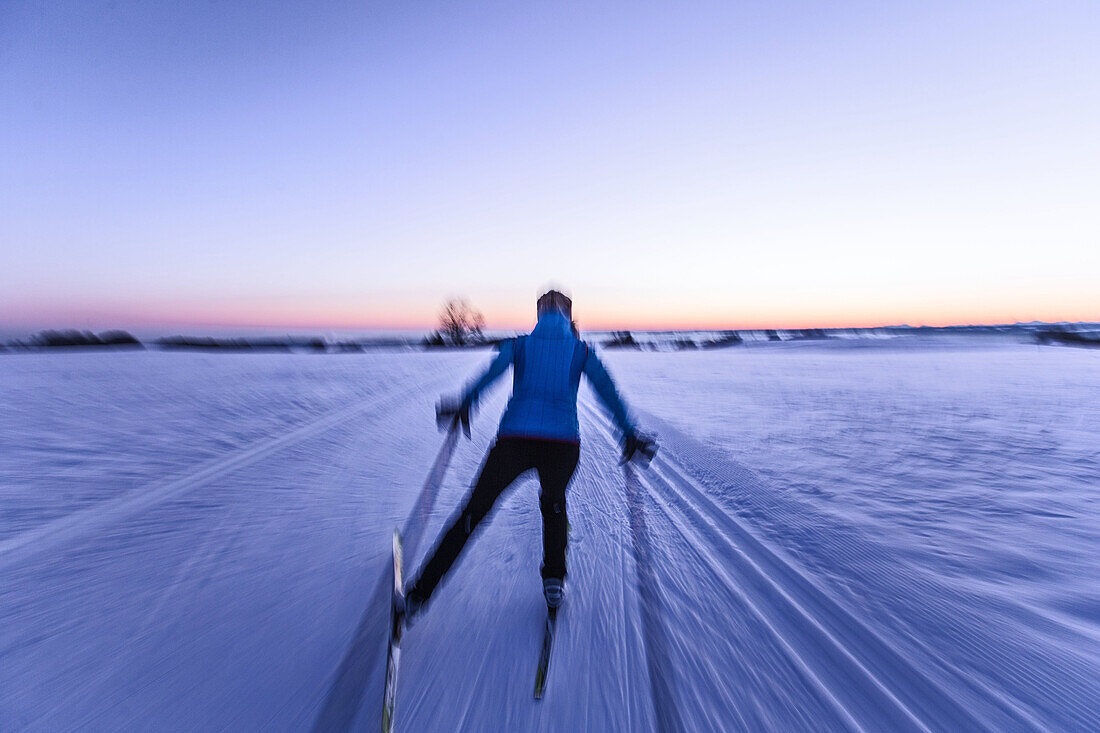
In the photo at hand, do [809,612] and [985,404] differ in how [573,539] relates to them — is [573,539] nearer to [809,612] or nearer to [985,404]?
[809,612]

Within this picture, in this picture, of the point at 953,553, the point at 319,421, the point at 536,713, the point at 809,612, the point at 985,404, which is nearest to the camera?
the point at 536,713

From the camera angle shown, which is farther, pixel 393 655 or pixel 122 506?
pixel 122 506

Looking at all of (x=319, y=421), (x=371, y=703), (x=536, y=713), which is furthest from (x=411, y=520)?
(x=319, y=421)

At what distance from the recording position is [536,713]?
6.30 ft

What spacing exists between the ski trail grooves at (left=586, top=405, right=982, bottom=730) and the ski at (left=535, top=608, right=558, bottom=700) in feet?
3.75

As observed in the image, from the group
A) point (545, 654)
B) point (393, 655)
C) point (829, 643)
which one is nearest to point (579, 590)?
point (545, 654)

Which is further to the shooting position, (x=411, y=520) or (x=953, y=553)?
(x=411, y=520)

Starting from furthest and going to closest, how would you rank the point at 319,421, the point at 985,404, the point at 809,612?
the point at 985,404, the point at 319,421, the point at 809,612

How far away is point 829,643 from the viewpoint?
238 centimetres

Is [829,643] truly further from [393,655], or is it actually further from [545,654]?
[393,655]

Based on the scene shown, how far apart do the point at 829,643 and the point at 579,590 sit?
1312 millimetres

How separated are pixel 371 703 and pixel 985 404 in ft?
42.0

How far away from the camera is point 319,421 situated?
27.3 ft

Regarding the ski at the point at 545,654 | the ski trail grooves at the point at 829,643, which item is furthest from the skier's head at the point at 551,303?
the ski trail grooves at the point at 829,643
